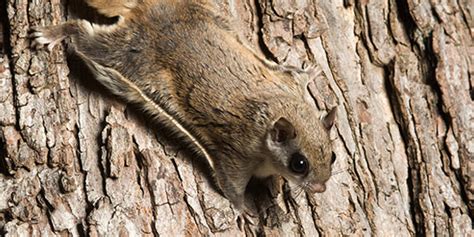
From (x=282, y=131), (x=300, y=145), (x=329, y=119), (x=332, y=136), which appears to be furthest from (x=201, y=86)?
(x=332, y=136)

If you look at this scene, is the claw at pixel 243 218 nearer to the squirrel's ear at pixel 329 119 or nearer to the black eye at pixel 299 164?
the black eye at pixel 299 164

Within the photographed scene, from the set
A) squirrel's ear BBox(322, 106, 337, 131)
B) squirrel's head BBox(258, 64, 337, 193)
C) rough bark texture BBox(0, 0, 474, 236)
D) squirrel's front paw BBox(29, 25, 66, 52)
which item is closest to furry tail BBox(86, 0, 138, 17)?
rough bark texture BBox(0, 0, 474, 236)

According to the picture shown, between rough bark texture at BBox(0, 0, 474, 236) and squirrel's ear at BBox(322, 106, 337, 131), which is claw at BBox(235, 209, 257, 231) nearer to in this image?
rough bark texture at BBox(0, 0, 474, 236)

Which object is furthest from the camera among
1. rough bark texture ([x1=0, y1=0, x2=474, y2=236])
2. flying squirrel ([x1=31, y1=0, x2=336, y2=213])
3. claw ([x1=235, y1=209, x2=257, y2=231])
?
flying squirrel ([x1=31, y1=0, x2=336, y2=213])

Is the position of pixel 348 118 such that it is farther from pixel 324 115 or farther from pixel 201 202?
pixel 201 202

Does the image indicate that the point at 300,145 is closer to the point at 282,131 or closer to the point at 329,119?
the point at 282,131

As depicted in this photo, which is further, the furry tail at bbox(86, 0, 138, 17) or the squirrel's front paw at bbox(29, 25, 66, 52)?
the furry tail at bbox(86, 0, 138, 17)
